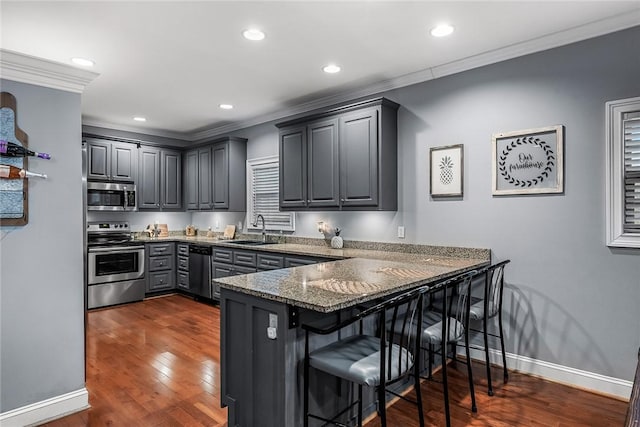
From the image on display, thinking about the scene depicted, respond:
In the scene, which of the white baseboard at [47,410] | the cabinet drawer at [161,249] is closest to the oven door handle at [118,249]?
the cabinet drawer at [161,249]

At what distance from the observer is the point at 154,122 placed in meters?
5.90

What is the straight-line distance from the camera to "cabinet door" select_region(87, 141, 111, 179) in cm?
552

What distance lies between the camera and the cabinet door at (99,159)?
5.52 m

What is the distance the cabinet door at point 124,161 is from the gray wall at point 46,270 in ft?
11.4

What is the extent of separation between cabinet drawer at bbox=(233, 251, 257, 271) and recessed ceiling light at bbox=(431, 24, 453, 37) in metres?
3.13

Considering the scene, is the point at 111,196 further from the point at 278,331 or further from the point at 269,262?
the point at 278,331

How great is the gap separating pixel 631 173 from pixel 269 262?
3500 mm

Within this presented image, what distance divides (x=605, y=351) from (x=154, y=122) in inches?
244

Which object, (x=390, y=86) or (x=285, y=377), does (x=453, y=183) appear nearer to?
(x=390, y=86)

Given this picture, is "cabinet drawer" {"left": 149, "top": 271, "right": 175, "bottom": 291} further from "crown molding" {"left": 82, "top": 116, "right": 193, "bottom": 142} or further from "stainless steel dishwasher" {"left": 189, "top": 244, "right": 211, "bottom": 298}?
"crown molding" {"left": 82, "top": 116, "right": 193, "bottom": 142}

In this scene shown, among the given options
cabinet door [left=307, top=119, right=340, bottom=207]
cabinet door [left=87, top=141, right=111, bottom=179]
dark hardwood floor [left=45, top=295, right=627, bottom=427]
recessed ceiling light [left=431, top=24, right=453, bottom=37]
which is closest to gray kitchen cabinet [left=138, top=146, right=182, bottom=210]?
cabinet door [left=87, top=141, right=111, bottom=179]

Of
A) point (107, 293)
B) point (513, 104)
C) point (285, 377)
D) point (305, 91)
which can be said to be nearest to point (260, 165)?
point (305, 91)

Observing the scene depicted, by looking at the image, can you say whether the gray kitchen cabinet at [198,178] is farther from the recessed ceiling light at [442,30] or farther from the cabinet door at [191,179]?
the recessed ceiling light at [442,30]

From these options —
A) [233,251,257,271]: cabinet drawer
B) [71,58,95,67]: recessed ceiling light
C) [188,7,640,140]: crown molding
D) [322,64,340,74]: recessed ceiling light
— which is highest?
[71,58,95,67]: recessed ceiling light
